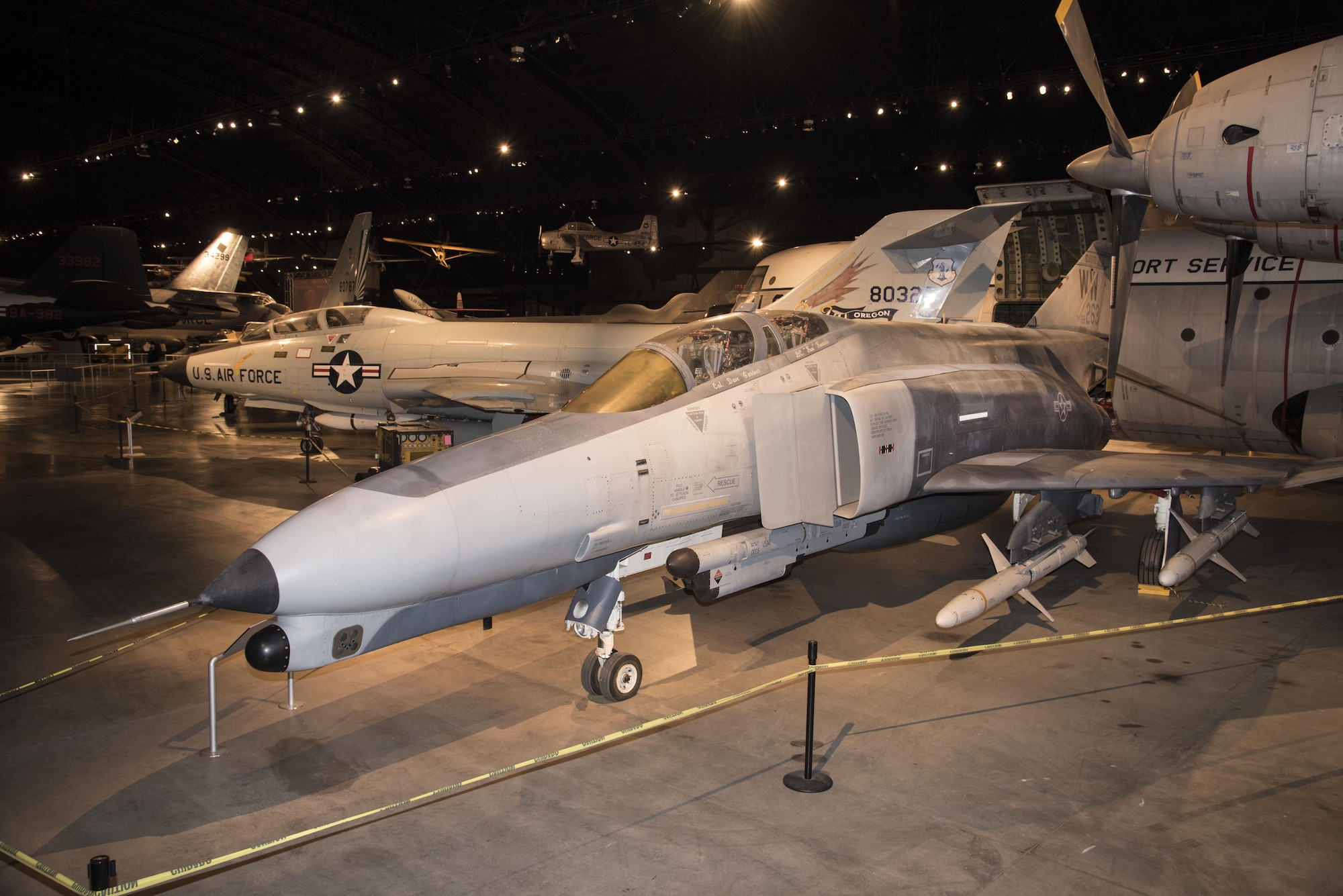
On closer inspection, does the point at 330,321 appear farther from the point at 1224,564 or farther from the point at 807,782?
the point at 1224,564

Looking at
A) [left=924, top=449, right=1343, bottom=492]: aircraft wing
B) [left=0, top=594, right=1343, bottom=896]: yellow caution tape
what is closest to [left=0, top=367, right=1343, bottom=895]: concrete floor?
[left=0, top=594, right=1343, bottom=896]: yellow caution tape

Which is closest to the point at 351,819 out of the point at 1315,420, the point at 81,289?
the point at 1315,420

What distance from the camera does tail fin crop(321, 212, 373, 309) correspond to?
2716 centimetres

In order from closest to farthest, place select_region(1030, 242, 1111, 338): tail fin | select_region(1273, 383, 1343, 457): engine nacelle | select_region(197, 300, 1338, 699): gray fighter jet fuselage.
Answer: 1. select_region(197, 300, 1338, 699): gray fighter jet fuselage
2. select_region(1273, 383, 1343, 457): engine nacelle
3. select_region(1030, 242, 1111, 338): tail fin

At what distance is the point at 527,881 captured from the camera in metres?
3.75

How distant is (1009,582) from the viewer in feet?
22.6

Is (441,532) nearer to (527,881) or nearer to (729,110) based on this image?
(527,881)

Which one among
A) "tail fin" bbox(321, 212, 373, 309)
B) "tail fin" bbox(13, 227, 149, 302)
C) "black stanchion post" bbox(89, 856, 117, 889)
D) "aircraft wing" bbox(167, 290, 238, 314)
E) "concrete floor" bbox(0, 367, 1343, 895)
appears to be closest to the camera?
"black stanchion post" bbox(89, 856, 117, 889)

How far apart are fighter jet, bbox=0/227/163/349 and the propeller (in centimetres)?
2771

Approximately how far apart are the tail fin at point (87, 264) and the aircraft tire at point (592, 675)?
27.4 meters

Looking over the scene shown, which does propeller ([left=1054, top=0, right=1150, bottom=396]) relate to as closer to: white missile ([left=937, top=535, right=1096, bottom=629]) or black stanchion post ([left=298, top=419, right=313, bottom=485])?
white missile ([left=937, top=535, right=1096, bottom=629])

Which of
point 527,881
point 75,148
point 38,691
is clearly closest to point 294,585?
point 527,881

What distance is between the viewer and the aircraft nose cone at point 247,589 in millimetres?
4211

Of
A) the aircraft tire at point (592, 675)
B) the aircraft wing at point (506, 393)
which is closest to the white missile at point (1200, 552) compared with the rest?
the aircraft tire at point (592, 675)
